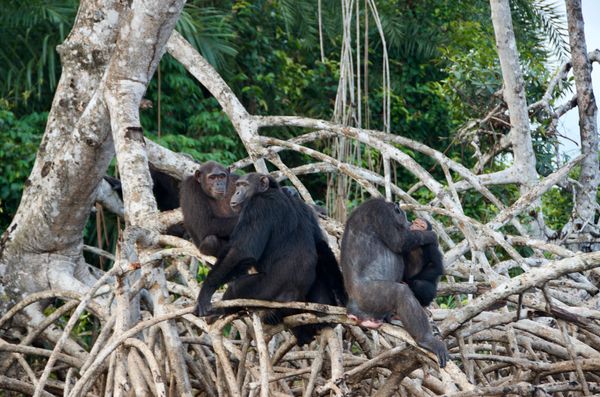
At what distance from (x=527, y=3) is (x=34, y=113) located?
6.56m

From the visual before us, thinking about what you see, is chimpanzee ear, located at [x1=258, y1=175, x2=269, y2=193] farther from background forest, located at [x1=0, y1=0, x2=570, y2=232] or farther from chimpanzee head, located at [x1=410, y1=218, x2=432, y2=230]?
background forest, located at [x1=0, y1=0, x2=570, y2=232]

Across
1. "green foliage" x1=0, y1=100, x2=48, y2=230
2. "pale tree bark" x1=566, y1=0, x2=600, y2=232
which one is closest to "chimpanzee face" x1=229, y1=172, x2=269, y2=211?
"pale tree bark" x1=566, y1=0, x2=600, y2=232

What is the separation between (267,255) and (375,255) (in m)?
0.61

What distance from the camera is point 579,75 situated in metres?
9.84

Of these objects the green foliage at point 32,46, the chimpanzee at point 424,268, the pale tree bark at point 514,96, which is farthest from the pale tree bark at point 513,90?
the green foliage at point 32,46

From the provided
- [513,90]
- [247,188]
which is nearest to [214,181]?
[247,188]

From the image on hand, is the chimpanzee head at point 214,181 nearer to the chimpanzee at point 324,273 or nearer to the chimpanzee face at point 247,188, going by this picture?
the chimpanzee face at point 247,188

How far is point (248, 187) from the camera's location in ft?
20.3

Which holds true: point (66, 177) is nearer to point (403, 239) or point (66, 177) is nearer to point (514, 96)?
point (403, 239)

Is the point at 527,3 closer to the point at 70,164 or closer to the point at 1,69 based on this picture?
the point at 1,69

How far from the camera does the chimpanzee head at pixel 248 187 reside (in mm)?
6109

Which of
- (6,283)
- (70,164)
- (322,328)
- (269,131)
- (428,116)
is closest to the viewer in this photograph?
(322,328)

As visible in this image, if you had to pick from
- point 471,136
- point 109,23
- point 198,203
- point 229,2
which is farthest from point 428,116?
point 198,203

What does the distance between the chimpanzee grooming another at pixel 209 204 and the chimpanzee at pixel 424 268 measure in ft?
3.95
